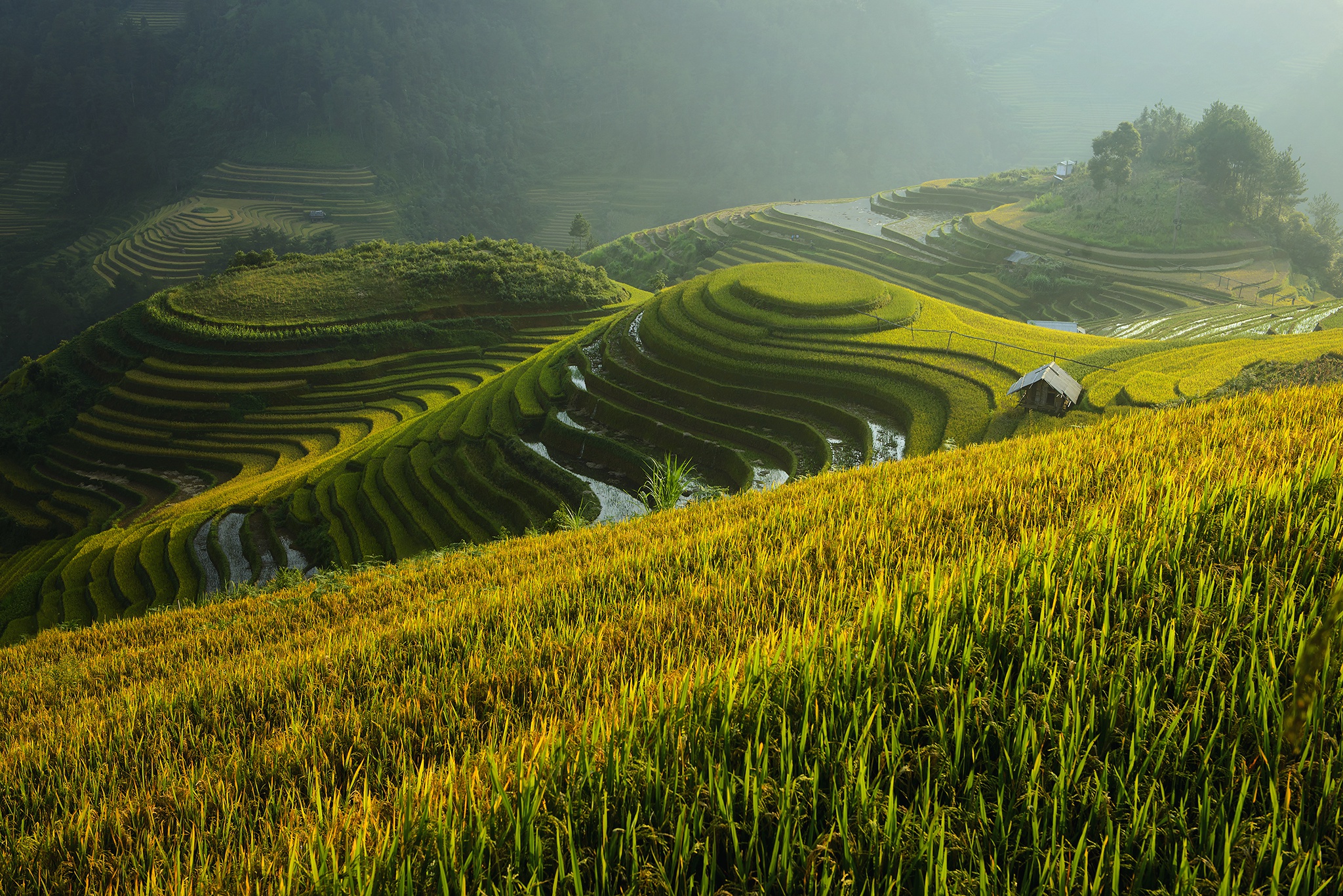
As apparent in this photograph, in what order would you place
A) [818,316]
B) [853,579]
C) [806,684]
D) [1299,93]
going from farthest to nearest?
[1299,93], [818,316], [853,579], [806,684]

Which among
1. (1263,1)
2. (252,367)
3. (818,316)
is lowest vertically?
(252,367)

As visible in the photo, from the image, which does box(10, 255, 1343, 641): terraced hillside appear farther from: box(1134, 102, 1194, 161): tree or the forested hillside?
box(1134, 102, 1194, 161): tree

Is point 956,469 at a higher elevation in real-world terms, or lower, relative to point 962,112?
lower

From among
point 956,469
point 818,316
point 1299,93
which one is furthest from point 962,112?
point 956,469

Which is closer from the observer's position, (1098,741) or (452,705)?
(1098,741)

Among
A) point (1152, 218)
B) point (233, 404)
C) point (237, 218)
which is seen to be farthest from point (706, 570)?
point (237, 218)

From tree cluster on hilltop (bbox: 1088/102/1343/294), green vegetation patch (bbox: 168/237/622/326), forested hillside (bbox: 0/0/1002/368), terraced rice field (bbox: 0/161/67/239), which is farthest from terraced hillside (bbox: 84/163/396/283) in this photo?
tree cluster on hilltop (bbox: 1088/102/1343/294)

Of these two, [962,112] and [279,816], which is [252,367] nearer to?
[279,816]
